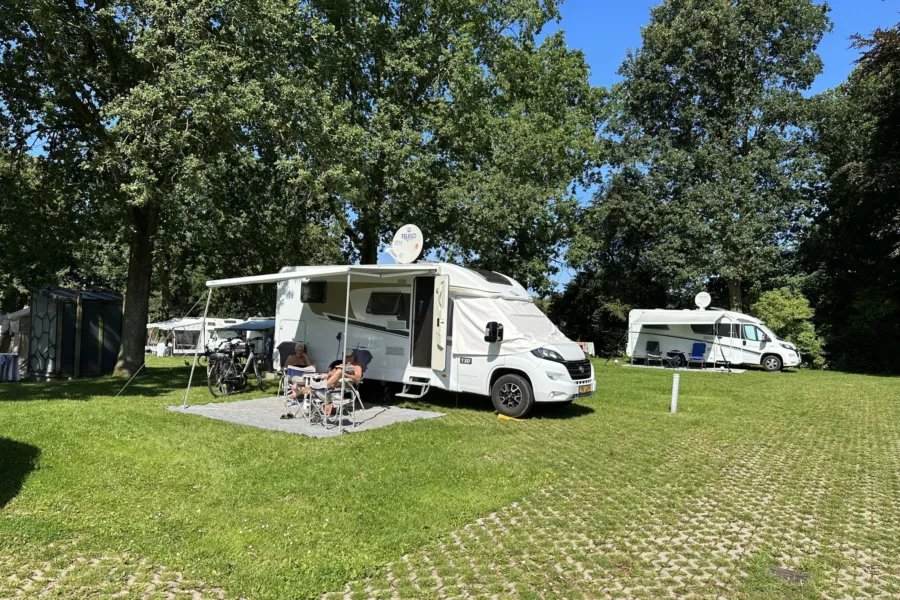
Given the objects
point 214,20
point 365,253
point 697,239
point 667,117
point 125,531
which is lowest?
point 125,531

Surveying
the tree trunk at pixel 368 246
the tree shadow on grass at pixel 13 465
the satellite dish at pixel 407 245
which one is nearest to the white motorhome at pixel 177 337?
the tree trunk at pixel 368 246

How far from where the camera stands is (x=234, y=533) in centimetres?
436

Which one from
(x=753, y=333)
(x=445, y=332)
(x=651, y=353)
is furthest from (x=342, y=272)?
(x=753, y=333)

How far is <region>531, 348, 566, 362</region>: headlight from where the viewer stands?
9.51 m

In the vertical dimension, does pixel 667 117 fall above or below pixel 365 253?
above

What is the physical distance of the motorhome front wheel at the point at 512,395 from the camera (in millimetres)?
9492

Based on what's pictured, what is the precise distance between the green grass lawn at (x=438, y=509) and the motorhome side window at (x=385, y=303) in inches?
102

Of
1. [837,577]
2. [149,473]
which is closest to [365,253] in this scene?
[149,473]

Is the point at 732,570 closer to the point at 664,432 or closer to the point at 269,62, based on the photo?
the point at 664,432

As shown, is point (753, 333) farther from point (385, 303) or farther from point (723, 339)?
point (385, 303)

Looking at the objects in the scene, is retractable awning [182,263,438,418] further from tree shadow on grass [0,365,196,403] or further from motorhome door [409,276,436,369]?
tree shadow on grass [0,365,196,403]

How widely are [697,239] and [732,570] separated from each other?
23.2 meters

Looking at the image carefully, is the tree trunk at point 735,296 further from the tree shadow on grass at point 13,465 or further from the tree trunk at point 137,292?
the tree shadow on grass at point 13,465

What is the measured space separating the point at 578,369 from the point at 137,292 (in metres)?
11.0
